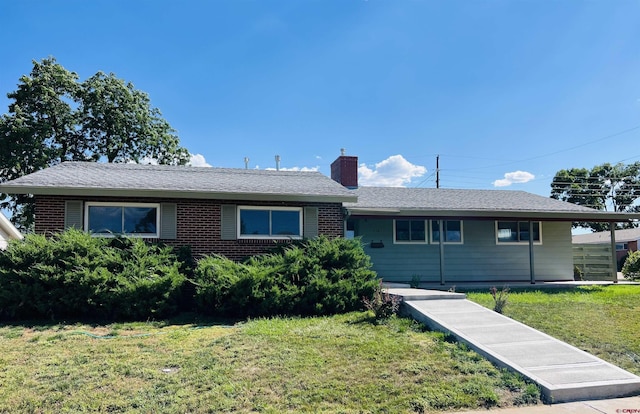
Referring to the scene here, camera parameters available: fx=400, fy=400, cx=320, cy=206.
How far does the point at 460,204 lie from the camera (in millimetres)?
13211

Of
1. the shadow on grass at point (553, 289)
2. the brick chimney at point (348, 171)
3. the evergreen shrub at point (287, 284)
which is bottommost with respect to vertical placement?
the shadow on grass at point (553, 289)

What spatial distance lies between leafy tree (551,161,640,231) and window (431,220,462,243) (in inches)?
1524

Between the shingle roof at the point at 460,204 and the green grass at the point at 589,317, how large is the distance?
258cm

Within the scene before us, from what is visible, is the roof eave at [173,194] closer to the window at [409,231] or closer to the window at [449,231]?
the window at [409,231]

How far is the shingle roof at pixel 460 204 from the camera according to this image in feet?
39.0

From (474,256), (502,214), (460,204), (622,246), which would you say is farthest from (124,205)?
(622,246)

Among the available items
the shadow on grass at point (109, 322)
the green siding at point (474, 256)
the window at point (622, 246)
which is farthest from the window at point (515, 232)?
the window at point (622, 246)

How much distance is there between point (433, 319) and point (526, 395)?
2.52 meters

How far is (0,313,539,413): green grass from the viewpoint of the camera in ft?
14.0

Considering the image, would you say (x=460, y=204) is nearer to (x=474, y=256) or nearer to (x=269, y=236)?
(x=474, y=256)

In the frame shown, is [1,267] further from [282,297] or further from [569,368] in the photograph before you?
[569,368]

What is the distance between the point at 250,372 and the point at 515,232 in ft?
39.6

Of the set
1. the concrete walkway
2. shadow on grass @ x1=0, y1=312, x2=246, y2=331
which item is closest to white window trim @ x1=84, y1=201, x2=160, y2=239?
shadow on grass @ x1=0, y1=312, x2=246, y2=331

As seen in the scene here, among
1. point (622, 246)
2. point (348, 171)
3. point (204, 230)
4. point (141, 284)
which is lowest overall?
point (622, 246)
